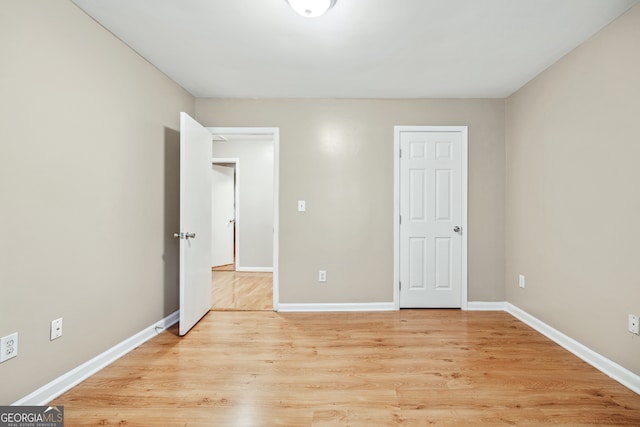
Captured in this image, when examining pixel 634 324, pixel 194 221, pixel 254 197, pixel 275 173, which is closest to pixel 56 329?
pixel 194 221

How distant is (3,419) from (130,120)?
1.96 metres

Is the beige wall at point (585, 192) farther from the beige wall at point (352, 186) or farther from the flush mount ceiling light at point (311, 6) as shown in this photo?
the flush mount ceiling light at point (311, 6)

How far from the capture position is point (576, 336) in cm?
236

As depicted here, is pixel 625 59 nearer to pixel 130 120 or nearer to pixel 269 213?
pixel 130 120

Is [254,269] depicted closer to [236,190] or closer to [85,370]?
[236,190]

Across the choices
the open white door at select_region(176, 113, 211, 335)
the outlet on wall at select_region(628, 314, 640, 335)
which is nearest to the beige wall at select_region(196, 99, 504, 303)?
the open white door at select_region(176, 113, 211, 335)

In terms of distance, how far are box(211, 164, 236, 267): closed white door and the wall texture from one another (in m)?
0.44

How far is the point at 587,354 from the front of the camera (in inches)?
88.0

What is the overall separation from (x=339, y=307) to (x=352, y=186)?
1.36 meters

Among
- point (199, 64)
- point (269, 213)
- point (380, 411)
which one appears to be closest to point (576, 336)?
point (380, 411)

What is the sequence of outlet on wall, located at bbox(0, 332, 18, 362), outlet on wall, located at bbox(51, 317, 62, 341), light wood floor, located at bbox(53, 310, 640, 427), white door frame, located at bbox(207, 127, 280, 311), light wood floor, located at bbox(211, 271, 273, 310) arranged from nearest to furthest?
outlet on wall, located at bbox(0, 332, 18, 362) → light wood floor, located at bbox(53, 310, 640, 427) → outlet on wall, located at bbox(51, 317, 62, 341) → white door frame, located at bbox(207, 127, 280, 311) → light wood floor, located at bbox(211, 271, 273, 310)

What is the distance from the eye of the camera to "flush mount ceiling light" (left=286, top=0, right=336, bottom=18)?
1.75 metres

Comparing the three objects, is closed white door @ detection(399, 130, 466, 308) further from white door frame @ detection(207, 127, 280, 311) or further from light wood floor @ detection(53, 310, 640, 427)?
white door frame @ detection(207, 127, 280, 311)

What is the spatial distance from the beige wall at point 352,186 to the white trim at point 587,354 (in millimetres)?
543
